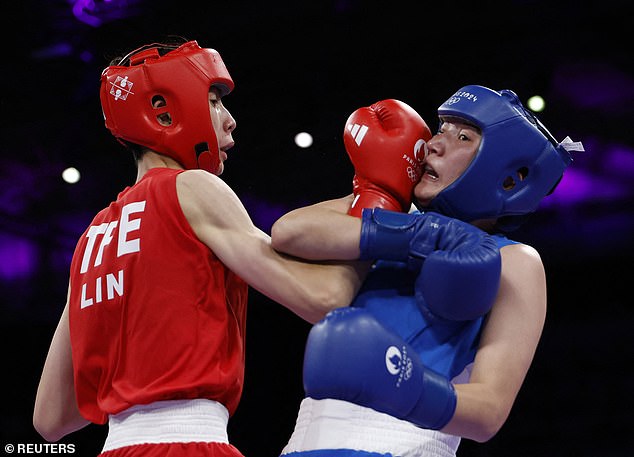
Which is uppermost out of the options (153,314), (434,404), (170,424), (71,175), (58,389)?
(434,404)

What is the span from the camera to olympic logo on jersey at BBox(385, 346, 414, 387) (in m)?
1.84

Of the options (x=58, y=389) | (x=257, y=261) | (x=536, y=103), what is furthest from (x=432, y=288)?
(x=536, y=103)

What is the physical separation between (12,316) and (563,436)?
13.0ft

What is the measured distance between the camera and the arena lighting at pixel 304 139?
619 cm

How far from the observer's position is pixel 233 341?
97.0 inches

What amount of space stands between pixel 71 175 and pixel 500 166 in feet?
14.9

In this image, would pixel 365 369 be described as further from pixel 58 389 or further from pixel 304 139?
pixel 304 139

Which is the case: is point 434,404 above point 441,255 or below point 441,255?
below

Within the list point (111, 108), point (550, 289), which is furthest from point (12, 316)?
point (111, 108)

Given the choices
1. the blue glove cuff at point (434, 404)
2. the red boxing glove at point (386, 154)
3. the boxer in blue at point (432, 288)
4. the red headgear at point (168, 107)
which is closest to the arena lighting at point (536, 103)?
the boxer in blue at point (432, 288)

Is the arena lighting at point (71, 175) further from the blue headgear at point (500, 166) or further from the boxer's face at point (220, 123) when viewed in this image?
the blue headgear at point (500, 166)

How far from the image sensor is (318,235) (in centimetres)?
229

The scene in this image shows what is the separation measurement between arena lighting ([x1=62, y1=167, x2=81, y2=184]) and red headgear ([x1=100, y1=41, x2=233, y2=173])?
12.6ft

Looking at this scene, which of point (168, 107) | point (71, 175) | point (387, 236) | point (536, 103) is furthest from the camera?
point (71, 175)
